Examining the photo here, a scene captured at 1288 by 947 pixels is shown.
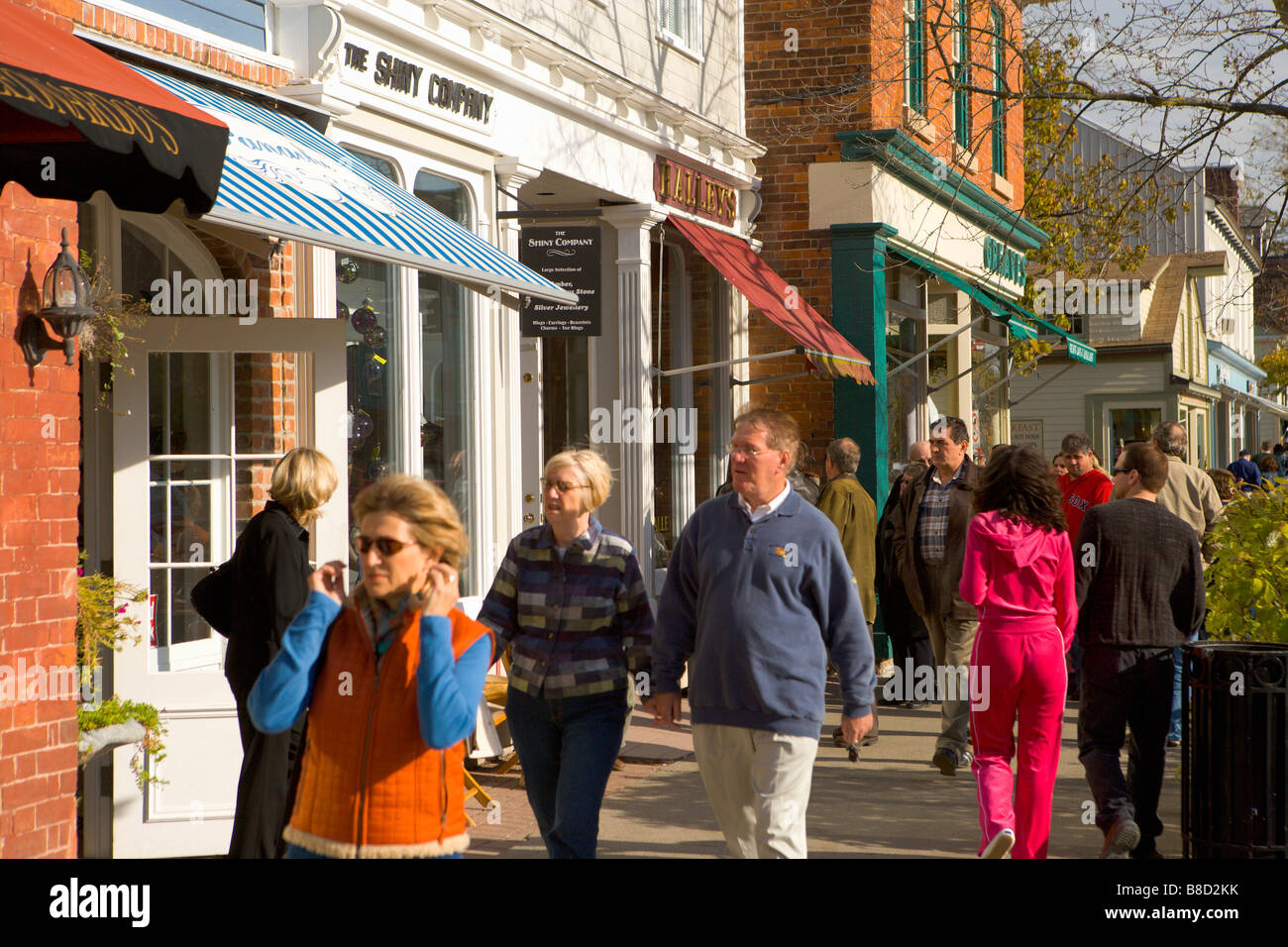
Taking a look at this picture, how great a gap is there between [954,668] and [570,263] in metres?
3.88

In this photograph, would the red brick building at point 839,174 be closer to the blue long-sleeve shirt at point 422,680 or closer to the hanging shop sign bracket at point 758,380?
the hanging shop sign bracket at point 758,380

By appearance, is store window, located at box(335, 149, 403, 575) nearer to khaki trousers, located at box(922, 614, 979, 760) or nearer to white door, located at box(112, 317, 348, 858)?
white door, located at box(112, 317, 348, 858)

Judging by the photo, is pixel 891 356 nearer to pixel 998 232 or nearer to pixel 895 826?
pixel 998 232

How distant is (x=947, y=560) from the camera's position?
29.7ft

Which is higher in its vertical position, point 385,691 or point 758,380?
point 758,380

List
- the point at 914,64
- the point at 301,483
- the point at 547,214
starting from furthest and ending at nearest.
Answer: the point at 914,64 → the point at 547,214 → the point at 301,483

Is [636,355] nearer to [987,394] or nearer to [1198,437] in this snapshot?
[987,394]

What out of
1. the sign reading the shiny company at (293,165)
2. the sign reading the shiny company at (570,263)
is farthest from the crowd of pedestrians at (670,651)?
the sign reading the shiny company at (570,263)

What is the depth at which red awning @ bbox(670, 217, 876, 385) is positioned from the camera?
40.3ft

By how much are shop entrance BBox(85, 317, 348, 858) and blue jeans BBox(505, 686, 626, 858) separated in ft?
7.32

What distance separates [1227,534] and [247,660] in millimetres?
5000

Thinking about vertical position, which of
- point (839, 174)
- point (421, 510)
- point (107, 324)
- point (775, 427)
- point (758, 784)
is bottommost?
point (758, 784)

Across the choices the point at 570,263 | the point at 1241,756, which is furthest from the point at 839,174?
the point at 1241,756
